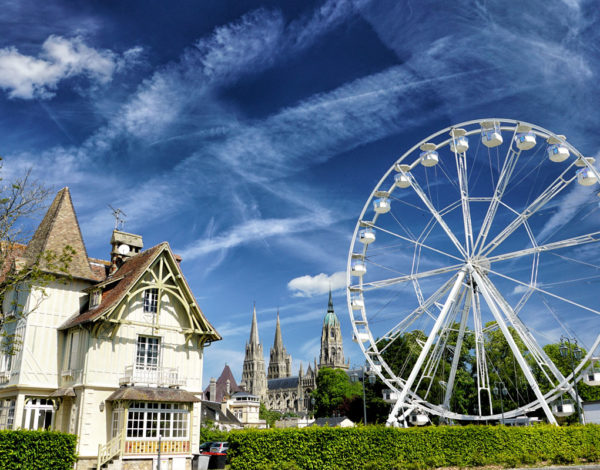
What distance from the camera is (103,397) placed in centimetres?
2648

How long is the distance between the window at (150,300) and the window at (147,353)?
4.73ft

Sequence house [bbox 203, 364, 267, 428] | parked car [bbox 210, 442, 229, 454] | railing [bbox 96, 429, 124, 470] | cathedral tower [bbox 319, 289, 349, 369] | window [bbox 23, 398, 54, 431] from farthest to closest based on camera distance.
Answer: cathedral tower [bbox 319, 289, 349, 369]
house [bbox 203, 364, 267, 428]
parked car [bbox 210, 442, 229, 454]
window [bbox 23, 398, 54, 431]
railing [bbox 96, 429, 124, 470]

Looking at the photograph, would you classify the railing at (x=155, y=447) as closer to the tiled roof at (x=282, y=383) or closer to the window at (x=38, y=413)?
the window at (x=38, y=413)

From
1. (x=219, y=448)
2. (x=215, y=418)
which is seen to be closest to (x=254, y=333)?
(x=215, y=418)

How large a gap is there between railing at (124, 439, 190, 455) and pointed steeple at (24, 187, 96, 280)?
920 centimetres

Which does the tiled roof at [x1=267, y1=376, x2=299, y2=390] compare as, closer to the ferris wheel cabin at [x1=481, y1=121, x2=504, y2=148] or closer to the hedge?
the ferris wheel cabin at [x1=481, y1=121, x2=504, y2=148]

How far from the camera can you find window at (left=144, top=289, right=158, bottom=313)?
28.9 m

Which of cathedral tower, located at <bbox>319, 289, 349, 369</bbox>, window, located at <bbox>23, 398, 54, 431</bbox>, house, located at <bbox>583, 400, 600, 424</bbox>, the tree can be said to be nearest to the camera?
window, located at <bbox>23, 398, 54, 431</bbox>

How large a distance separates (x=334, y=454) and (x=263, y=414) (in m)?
115

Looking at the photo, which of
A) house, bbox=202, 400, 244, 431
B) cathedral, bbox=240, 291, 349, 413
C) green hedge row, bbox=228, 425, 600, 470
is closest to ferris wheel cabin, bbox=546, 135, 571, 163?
green hedge row, bbox=228, 425, 600, 470

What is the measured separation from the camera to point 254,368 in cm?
18950

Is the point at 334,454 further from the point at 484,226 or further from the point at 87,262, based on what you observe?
the point at 87,262

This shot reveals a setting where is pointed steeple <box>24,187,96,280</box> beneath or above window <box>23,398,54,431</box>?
above

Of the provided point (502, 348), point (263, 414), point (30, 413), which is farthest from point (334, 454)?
point (263, 414)
